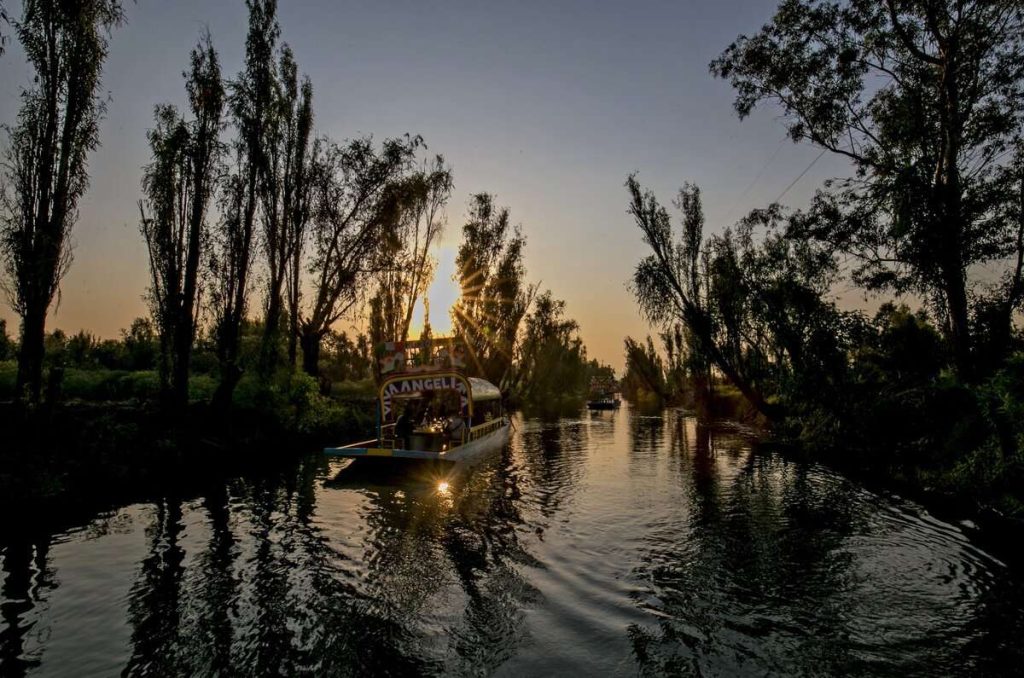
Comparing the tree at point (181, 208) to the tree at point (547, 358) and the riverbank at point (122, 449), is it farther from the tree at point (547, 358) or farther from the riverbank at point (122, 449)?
the tree at point (547, 358)

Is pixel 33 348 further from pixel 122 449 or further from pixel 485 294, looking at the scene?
pixel 485 294

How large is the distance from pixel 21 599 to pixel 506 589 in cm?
711

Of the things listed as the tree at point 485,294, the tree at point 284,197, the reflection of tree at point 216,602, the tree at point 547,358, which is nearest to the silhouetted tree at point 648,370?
the tree at point 547,358

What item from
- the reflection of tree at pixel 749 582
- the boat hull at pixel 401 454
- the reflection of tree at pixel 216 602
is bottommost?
the reflection of tree at pixel 749 582

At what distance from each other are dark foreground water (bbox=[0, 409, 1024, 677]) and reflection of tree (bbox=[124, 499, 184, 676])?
0.03 m

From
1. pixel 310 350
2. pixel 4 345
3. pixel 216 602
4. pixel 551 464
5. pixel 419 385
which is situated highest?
pixel 4 345

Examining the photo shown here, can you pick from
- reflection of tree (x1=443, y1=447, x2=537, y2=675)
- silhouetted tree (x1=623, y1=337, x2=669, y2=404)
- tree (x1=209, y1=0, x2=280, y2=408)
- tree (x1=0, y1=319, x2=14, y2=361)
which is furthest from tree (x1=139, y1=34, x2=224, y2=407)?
silhouetted tree (x1=623, y1=337, x2=669, y2=404)

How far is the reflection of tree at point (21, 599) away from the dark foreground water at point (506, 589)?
0.04m

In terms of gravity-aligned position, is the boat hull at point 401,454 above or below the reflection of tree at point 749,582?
above

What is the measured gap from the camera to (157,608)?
7438 mm

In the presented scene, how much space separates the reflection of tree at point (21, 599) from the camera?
6102 mm

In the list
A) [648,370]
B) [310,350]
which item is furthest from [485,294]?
[648,370]

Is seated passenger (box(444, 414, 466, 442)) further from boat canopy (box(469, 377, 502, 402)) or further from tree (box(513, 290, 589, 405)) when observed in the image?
tree (box(513, 290, 589, 405))

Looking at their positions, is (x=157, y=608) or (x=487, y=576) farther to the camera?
(x=487, y=576)
